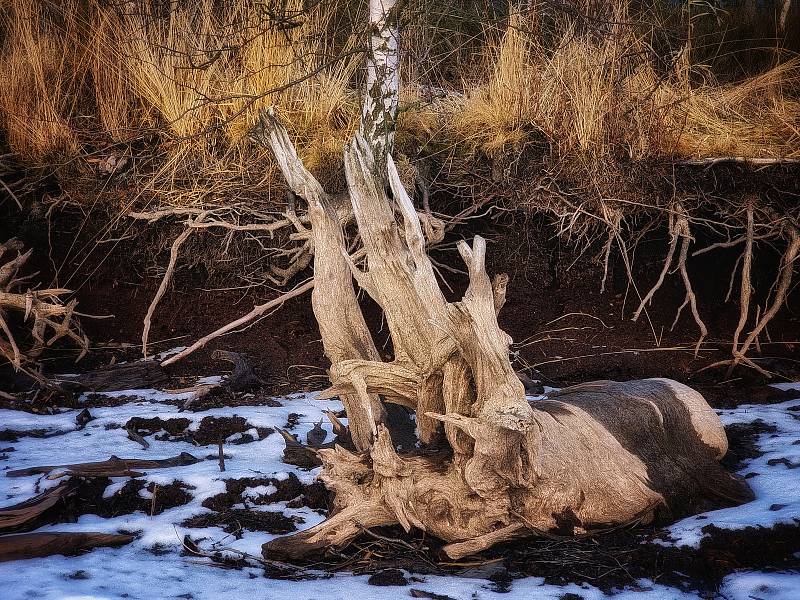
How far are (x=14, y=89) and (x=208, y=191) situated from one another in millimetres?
1855

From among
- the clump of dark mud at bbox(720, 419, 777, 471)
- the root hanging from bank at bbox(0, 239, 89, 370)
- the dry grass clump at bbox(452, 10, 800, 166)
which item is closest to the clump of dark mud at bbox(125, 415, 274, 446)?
the root hanging from bank at bbox(0, 239, 89, 370)

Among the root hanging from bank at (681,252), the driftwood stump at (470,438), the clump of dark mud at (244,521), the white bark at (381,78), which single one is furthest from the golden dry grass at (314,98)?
the clump of dark mud at (244,521)

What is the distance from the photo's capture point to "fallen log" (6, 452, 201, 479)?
3.68 meters

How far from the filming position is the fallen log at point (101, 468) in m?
3.68

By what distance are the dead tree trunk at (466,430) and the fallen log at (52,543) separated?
66 centimetres

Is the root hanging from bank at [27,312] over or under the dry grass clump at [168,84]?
under

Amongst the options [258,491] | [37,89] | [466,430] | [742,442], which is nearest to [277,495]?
[258,491]

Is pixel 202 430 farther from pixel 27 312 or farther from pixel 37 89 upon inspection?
pixel 37 89

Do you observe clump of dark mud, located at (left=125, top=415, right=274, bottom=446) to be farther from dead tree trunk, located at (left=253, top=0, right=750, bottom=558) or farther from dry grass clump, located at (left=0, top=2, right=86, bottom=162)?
dry grass clump, located at (left=0, top=2, right=86, bottom=162)

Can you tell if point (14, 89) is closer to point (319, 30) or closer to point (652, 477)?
point (319, 30)

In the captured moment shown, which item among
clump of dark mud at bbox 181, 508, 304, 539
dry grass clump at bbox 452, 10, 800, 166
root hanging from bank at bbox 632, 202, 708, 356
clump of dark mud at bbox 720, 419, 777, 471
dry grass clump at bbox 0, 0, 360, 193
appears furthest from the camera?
dry grass clump at bbox 0, 0, 360, 193

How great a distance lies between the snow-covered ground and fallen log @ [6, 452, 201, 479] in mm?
61

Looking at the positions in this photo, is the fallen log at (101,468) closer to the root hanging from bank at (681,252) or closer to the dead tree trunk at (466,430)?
the dead tree trunk at (466,430)

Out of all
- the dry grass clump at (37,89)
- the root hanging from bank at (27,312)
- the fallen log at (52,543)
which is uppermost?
the dry grass clump at (37,89)
